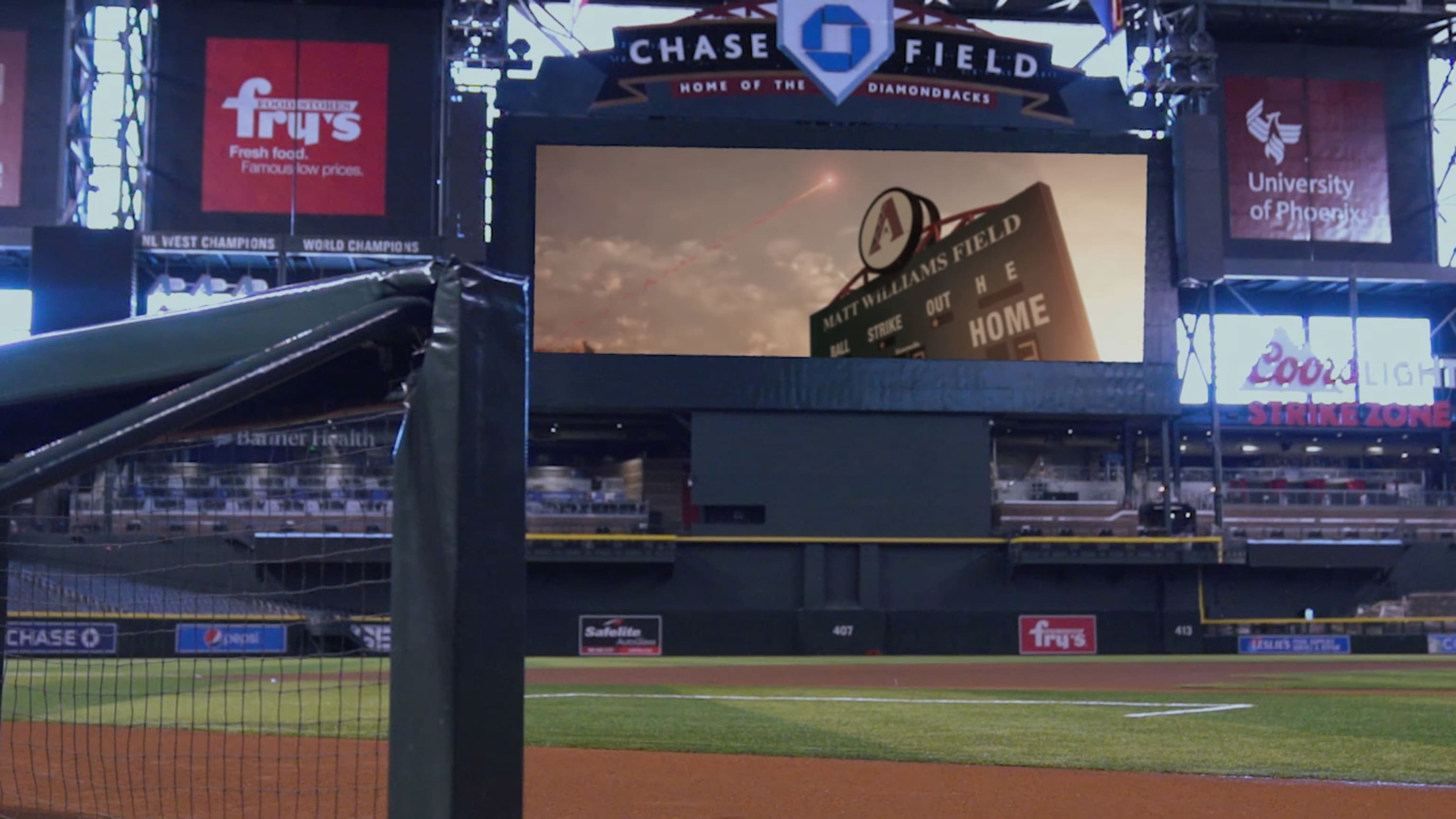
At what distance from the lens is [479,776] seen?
299cm

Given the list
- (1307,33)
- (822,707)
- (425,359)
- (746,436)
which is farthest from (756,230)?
(425,359)

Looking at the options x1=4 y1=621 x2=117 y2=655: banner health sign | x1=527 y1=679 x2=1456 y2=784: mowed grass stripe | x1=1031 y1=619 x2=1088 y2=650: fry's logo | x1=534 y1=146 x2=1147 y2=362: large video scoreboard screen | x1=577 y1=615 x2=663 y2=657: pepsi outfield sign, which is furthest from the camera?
x1=1031 y1=619 x2=1088 y2=650: fry's logo

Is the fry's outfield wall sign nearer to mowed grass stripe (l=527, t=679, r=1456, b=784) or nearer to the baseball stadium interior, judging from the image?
the baseball stadium interior

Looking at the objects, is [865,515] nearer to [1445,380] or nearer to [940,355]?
[940,355]

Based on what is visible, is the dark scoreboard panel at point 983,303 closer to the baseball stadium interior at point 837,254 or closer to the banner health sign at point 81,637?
the baseball stadium interior at point 837,254

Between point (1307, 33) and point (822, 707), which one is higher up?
point (1307, 33)

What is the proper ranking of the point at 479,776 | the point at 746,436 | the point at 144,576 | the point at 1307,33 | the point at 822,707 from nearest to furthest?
the point at 479,776, the point at 822,707, the point at 144,576, the point at 746,436, the point at 1307,33

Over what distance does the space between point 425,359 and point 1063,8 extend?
3473 cm

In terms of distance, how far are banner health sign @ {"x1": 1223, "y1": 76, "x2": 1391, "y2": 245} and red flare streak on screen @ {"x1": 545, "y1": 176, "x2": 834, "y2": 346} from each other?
1144 cm

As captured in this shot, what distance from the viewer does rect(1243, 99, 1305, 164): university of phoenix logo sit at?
33.5 meters

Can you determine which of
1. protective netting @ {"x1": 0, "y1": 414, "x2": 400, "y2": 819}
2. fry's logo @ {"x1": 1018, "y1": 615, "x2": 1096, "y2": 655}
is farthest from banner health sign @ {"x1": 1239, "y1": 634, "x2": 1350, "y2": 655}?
protective netting @ {"x1": 0, "y1": 414, "x2": 400, "y2": 819}

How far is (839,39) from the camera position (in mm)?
23797

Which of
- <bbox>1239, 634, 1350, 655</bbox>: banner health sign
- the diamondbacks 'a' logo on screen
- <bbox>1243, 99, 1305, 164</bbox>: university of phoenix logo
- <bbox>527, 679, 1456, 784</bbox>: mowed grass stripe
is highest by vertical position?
<bbox>1243, 99, 1305, 164</bbox>: university of phoenix logo

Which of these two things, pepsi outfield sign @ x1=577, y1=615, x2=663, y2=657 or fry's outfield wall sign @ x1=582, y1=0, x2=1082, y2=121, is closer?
pepsi outfield sign @ x1=577, y1=615, x2=663, y2=657
